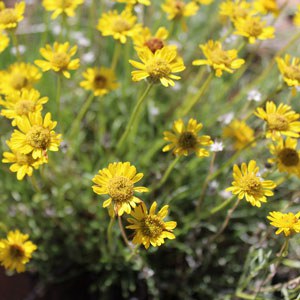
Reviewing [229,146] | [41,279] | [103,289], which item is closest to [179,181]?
[229,146]

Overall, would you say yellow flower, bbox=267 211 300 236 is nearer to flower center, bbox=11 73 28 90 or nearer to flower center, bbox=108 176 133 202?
flower center, bbox=108 176 133 202

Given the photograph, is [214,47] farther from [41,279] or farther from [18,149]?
[41,279]

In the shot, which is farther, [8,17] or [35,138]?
[8,17]

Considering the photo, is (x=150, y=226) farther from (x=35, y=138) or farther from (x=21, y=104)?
(x=21, y=104)

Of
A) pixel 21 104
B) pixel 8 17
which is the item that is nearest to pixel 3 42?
pixel 8 17

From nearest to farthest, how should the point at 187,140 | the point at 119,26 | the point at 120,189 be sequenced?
the point at 120,189, the point at 187,140, the point at 119,26

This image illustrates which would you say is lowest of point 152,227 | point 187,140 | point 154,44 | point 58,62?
point 152,227

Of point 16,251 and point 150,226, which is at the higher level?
point 150,226
